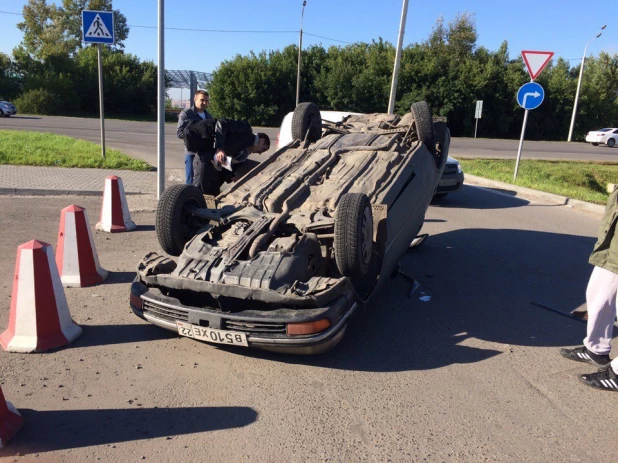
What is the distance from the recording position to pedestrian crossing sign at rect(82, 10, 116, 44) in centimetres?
1010

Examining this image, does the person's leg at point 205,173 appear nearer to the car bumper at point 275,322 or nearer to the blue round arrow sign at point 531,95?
the car bumper at point 275,322

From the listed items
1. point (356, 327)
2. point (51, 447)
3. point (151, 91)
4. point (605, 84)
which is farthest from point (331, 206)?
point (605, 84)

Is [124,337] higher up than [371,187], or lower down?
lower down

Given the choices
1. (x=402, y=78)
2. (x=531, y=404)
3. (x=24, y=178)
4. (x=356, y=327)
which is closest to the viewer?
(x=531, y=404)

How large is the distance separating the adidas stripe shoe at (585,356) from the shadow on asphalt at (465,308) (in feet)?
Result: 0.31

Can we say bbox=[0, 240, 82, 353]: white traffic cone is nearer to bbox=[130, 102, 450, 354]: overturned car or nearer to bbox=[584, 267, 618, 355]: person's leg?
bbox=[130, 102, 450, 354]: overturned car

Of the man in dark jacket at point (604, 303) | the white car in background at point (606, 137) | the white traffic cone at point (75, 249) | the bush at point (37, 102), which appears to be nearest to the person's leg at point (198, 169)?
the white traffic cone at point (75, 249)

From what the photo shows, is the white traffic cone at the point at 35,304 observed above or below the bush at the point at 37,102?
below

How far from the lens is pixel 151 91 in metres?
46.7

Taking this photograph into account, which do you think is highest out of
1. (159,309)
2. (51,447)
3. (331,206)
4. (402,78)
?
(402,78)

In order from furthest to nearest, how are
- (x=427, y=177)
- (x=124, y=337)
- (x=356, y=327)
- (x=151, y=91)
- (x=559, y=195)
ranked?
(x=151, y=91) → (x=559, y=195) → (x=427, y=177) → (x=356, y=327) → (x=124, y=337)

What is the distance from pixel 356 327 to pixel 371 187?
4.56 feet

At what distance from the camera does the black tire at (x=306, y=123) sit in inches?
257

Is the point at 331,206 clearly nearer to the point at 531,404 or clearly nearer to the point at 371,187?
the point at 371,187
